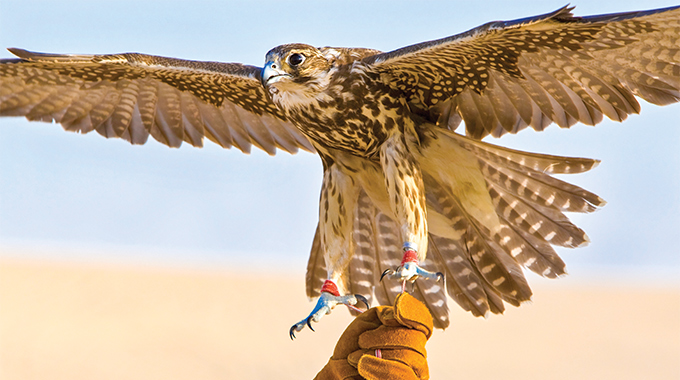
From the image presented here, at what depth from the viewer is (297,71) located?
11.8ft

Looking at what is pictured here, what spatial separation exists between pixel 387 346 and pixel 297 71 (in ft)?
5.21

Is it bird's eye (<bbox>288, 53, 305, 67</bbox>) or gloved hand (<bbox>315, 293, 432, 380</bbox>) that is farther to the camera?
bird's eye (<bbox>288, 53, 305, 67</bbox>)

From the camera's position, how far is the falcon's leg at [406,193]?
11.3 feet

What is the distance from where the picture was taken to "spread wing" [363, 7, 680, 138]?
3311mm

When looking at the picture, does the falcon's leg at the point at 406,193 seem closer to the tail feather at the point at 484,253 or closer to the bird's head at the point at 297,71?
the tail feather at the point at 484,253

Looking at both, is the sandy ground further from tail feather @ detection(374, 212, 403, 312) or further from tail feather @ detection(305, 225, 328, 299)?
tail feather @ detection(374, 212, 403, 312)

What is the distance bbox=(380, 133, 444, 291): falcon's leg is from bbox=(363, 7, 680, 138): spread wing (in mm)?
361

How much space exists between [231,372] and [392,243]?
31.4ft

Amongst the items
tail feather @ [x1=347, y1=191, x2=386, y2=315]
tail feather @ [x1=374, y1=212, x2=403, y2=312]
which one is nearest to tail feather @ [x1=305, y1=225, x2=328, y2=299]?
tail feather @ [x1=347, y1=191, x2=386, y2=315]

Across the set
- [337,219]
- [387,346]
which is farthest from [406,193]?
[387,346]

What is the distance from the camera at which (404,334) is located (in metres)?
2.64

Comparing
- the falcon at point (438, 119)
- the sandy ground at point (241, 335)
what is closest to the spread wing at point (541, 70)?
the falcon at point (438, 119)

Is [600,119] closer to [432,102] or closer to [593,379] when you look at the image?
[432,102]

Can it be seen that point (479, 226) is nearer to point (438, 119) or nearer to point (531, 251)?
point (531, 251)
